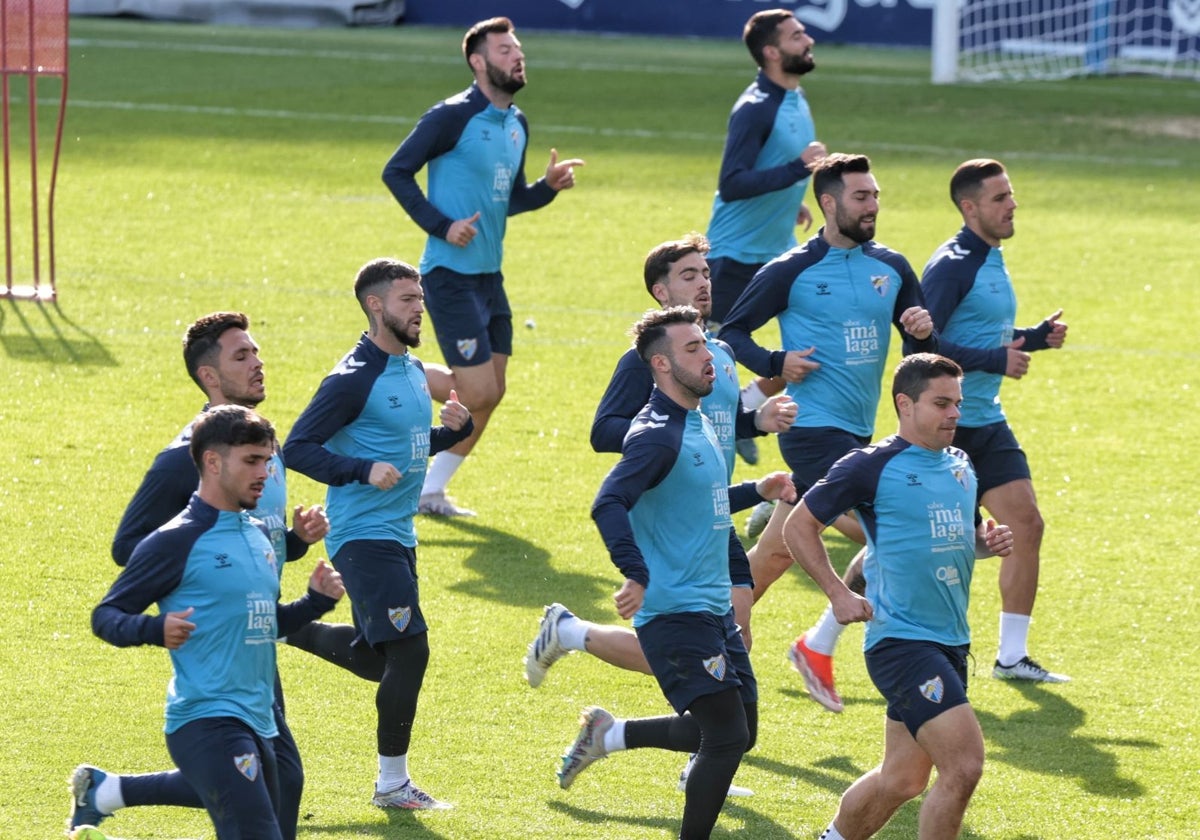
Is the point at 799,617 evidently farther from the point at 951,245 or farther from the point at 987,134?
the point at 987,134

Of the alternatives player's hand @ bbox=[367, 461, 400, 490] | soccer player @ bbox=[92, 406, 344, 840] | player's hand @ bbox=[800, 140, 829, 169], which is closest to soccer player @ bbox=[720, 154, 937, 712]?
player's hand @ bbox=[800, 140, 829, 169]

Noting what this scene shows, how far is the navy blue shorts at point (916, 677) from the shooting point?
6703 mm

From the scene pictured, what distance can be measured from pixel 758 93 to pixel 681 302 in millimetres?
4268

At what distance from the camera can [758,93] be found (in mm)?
11789

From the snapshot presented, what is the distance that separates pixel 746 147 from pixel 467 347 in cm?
211

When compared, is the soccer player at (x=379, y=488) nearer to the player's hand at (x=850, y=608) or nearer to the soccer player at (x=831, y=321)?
the player's hand at (x=850, y=608)

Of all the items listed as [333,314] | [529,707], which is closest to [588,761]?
[529,707]

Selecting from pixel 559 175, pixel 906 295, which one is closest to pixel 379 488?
pixel 906 295

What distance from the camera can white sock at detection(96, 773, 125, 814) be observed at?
6445 millimetres

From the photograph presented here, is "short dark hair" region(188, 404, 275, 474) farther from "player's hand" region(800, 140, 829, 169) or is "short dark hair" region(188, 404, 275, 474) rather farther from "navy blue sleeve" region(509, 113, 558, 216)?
"navy blue sleeve" region(509, 113, 558, 216)

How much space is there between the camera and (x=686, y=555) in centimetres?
698

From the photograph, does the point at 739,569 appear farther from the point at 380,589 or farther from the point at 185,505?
the point at 185,505

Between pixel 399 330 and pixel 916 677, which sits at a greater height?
pixel 399 330

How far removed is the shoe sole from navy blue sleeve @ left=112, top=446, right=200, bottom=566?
3391 millimetres
